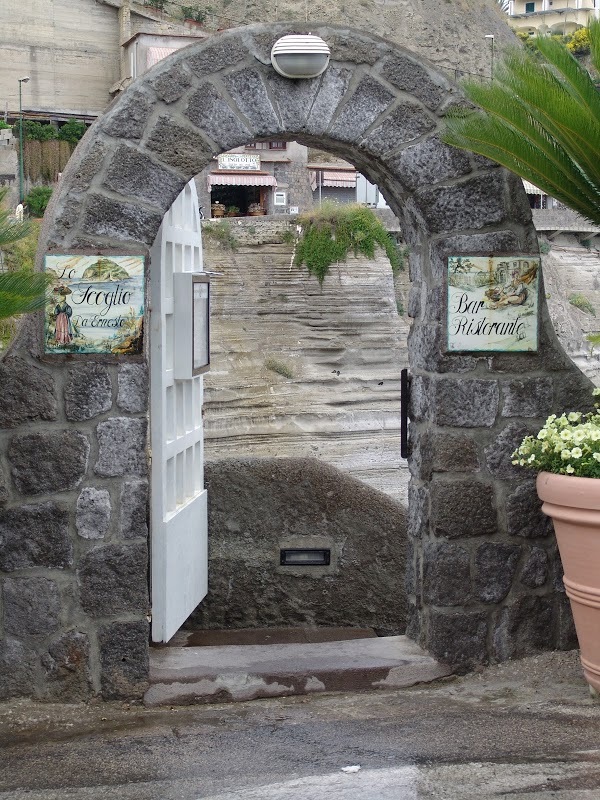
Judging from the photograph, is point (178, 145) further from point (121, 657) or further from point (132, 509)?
point (121, 657)

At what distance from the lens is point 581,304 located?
2970cm

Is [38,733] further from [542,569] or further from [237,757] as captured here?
[542,569]

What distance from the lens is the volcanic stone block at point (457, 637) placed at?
524cm

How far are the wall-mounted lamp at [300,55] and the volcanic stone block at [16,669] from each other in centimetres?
278

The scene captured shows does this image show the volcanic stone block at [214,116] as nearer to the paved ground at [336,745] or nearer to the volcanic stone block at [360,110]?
the volcanic stone block at [360,110]

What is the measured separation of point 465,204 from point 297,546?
327 cm

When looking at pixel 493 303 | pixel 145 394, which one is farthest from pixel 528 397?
pixel 145 394

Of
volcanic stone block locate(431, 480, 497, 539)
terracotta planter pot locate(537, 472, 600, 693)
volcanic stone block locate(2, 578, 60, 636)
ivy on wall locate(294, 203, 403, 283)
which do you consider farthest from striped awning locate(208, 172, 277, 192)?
terracotta planter pot locate(537, 472, 600, 693)

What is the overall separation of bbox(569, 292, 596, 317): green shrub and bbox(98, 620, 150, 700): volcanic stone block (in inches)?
1023

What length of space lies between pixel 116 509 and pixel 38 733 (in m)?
0.98

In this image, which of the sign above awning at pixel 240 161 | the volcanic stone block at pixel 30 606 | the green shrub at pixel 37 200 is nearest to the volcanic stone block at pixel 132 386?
the volcanic stone block at pixel 30 606

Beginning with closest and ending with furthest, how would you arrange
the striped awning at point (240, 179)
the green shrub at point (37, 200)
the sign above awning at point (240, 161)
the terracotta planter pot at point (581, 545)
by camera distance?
the terracotta planter pot at point (581, 545) → the green shrub at point (37, 200) → the sign above awning at point (240, 161) → the striped awning at point (240, 179)

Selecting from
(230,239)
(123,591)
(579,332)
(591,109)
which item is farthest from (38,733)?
(579,332)

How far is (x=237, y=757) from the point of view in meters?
4.23
